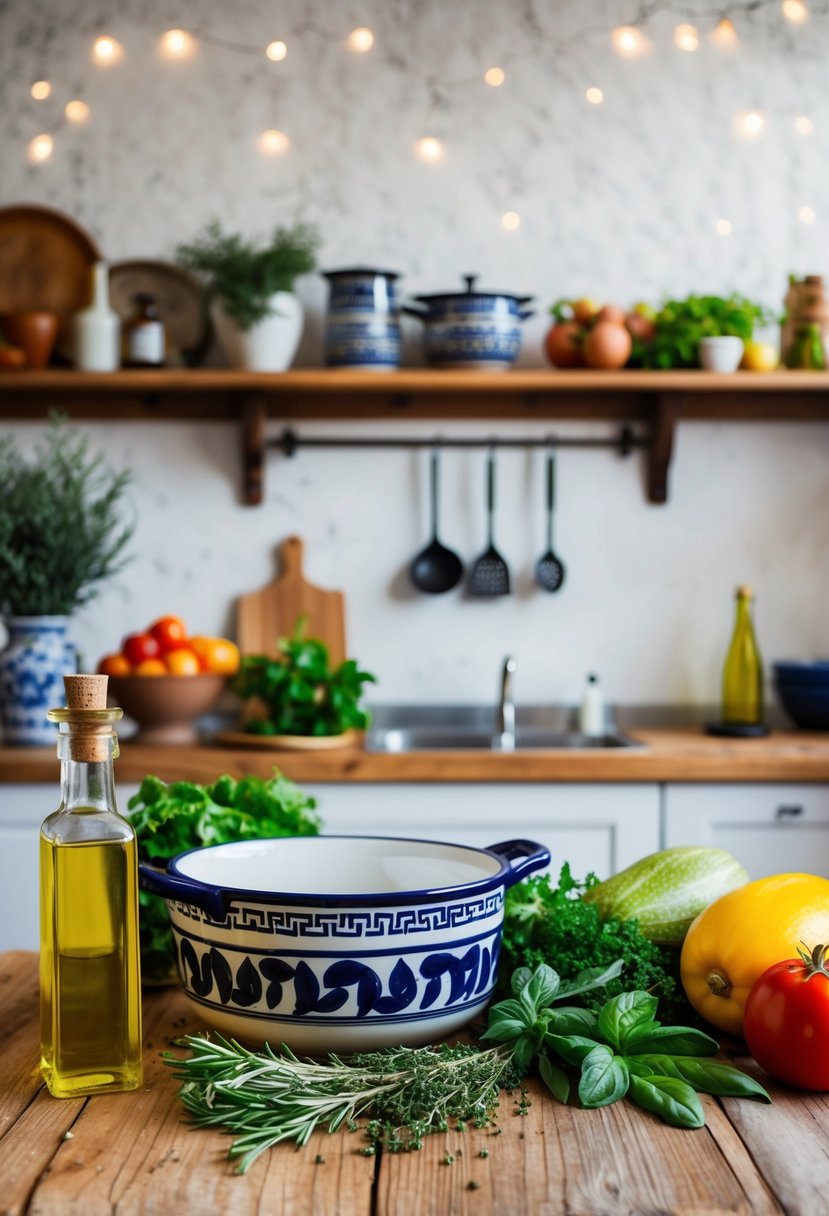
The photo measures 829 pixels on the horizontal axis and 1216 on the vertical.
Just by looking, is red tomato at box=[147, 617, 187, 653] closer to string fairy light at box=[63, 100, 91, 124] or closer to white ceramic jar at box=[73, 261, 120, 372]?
white ceramic jar at box=[73, 261, 120, 372]

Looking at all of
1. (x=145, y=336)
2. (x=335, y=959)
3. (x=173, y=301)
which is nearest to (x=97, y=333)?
(x=145, y=336)

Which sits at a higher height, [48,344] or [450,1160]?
[48,344]

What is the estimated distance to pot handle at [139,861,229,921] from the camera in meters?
0.81

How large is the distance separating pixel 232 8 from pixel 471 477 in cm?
123

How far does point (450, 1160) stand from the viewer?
707 millimetres

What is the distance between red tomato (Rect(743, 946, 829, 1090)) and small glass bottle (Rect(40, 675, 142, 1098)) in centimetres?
41

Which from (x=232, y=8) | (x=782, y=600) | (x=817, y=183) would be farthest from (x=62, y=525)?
(x=817, y=183)

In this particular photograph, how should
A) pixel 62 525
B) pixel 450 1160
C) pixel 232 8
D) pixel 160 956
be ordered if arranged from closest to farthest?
pixel 450 1160
pixel 160 956
pixel 62 525
pixel 232 8

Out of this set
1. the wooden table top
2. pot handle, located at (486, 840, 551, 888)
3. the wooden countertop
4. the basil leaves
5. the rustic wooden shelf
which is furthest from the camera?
the rustic wooden shelf

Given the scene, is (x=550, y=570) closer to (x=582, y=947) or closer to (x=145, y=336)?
(x=145, y=336)

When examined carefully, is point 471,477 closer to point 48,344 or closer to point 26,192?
point 48,344

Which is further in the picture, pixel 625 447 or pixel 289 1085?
pixel 625 447

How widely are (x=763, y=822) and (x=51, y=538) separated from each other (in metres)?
1.58

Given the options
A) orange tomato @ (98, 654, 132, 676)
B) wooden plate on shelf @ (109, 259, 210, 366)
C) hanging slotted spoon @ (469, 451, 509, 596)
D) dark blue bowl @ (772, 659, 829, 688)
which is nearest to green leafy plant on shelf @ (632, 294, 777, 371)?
hanging slotted spoon @ (469, 451, 509, 596)
